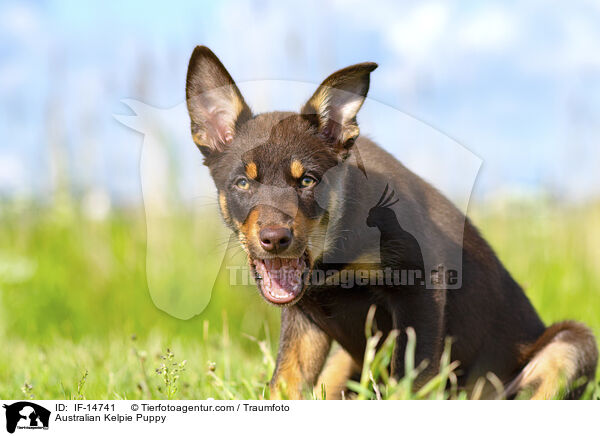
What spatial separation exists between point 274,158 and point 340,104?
400mm

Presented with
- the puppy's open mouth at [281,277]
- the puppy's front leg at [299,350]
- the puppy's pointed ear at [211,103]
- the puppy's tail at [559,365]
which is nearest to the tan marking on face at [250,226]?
the puppy's open mouth at [281,277]

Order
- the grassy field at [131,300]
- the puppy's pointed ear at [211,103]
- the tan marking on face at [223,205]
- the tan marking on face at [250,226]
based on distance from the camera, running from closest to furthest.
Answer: the puppy's pointed ear at [211,103] → the tan marking on face at [250,226] → the tan marking on face at [223,205] → the grassy field at [131,300]

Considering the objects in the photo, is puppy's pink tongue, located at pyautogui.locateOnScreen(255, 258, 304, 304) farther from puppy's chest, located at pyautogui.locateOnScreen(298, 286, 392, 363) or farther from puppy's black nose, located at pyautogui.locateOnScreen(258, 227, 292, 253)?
puppy's chest, located at pyautogui.locateOnScreen(298, 286, 392, 363)

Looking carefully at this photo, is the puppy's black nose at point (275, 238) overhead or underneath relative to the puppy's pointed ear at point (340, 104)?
underneath

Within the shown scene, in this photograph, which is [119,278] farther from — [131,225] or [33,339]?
[33,339]

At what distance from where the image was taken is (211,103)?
3174 millimetres

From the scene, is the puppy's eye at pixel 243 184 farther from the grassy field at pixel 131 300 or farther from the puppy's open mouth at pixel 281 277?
the grassy field at pixel 131 300

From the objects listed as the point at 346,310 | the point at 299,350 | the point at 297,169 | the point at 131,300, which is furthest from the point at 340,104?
the point at 131,300

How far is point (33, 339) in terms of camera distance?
5590 millimetres

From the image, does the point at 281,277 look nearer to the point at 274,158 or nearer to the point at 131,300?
the point at 274,158

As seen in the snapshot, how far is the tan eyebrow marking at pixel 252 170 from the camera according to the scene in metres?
3.16

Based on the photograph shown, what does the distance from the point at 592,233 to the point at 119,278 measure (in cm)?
453
